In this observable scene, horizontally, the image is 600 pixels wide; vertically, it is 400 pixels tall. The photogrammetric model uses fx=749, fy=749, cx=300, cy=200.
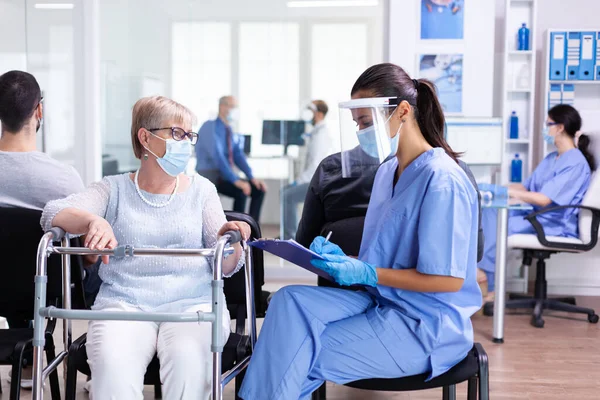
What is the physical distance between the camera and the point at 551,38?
5.00 m

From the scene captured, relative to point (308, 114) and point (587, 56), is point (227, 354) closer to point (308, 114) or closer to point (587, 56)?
point (308, 114)

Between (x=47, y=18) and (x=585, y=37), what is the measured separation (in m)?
3.66

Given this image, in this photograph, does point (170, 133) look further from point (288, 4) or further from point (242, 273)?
point (288, 4)

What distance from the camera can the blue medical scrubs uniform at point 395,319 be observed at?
1.89 m

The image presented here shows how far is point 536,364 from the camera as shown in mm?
3434

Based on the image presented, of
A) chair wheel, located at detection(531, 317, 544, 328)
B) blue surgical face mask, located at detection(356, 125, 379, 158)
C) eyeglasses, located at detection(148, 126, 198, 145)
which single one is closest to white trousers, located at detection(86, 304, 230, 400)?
eyeglasses, located at detection(148, 126, 198, 145)

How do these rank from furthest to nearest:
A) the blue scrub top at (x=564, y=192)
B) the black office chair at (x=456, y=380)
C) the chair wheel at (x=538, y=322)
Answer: the blue scrub top at (x=564, y=192) < the chair wheel at (x=538, y=322) < the black office chair at (x=456, y=380)

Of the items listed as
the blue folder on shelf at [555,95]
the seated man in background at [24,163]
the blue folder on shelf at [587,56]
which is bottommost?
the seated man in background at [24,163]

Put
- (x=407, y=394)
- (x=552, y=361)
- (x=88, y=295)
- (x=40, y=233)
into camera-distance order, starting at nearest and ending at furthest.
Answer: (x=40, y=233), (x=88, y=295), (x=407, y=394), (x=552, y=361)

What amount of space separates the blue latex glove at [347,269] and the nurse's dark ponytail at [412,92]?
460mm

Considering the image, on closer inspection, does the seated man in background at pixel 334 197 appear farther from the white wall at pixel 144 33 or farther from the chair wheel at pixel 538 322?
the white wall at pixel 144 33

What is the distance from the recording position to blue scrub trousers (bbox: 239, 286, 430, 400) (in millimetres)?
1863

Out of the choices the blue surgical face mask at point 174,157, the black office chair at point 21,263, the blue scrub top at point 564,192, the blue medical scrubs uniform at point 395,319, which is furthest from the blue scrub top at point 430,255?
the blue scrub top at point 564,192

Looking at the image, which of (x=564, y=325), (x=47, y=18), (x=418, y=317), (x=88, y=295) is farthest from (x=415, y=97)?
(x=47, y=18)
